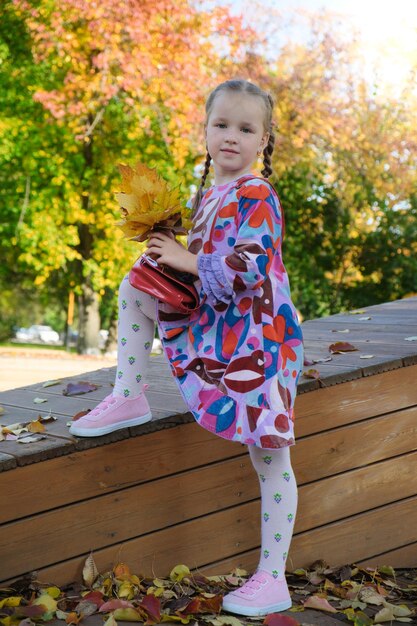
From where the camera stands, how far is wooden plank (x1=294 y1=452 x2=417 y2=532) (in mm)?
3299

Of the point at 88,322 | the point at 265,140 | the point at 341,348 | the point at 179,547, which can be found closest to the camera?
the point at 265,140

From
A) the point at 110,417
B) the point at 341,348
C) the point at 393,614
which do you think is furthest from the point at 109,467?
the point at 341,348

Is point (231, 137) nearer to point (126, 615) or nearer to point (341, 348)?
point (126, 615)

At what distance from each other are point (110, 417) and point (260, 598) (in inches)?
28.5

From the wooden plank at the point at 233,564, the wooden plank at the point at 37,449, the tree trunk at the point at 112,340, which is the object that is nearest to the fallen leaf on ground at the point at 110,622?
the wooden plank at the point at 37,449

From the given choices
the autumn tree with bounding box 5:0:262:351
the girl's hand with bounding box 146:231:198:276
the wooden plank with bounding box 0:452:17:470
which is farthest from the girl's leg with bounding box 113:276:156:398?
the autumn tree with bounding box 5:0:262:351

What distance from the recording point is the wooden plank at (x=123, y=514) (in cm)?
258

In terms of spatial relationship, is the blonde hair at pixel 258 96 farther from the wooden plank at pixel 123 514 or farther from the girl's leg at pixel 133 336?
the wooden plank at pixel 123 514

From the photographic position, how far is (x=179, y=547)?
294 centimetres

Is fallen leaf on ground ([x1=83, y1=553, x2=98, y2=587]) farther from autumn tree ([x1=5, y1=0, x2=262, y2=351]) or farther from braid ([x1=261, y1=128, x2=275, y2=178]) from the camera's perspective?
autumn tree ([x1=5, y1=0, x2=262, y2=351])

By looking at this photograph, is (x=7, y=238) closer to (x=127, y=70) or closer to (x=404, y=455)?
(x=127, y=70)

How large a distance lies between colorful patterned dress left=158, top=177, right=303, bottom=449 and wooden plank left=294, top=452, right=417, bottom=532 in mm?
828

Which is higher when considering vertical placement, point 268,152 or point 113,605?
point 268,152

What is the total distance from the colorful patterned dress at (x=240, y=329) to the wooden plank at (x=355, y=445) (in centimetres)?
75
